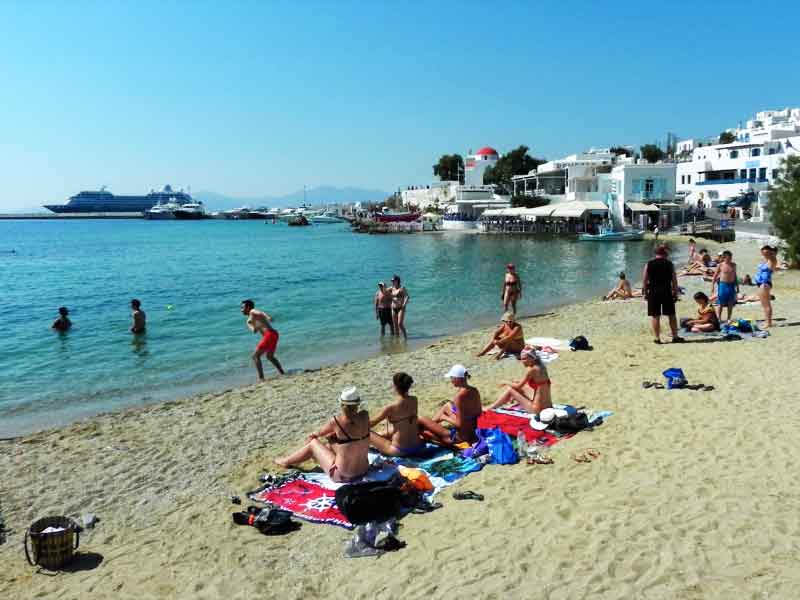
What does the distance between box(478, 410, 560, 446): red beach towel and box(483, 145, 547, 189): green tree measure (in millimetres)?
89020

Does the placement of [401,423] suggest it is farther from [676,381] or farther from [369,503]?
[676,381]

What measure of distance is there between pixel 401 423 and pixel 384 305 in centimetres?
952

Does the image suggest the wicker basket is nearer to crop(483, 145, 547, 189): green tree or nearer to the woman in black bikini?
the woman in black bikini

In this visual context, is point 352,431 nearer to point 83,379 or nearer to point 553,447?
point 553,447

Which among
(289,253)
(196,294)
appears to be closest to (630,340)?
(196,294)

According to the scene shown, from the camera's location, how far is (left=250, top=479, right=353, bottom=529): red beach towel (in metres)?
5.66

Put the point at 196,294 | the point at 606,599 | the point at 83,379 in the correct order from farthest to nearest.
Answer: the point at 196,294
the point at 83,379
the point at 606,599

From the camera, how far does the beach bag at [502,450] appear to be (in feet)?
21.5

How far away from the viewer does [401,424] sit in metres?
6.95

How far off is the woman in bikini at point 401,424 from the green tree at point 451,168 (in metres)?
109

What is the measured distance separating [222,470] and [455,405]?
2.77m

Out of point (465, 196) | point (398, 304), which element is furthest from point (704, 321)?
point (465, 196)

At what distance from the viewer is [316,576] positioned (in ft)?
15.7

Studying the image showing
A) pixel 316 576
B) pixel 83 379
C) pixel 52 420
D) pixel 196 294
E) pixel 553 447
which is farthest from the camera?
pixel 196 294
